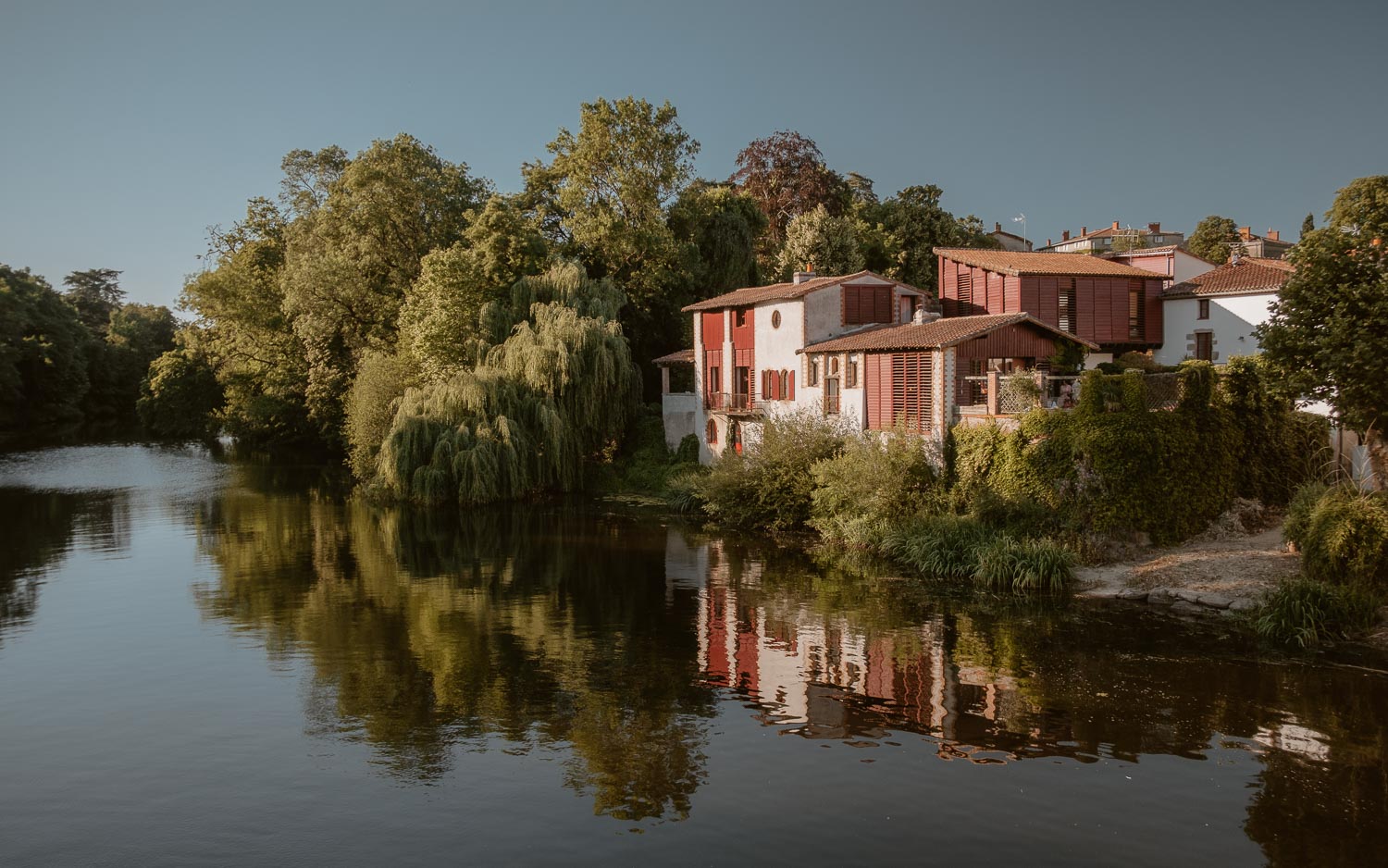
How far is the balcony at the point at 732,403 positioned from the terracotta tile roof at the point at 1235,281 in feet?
63.0

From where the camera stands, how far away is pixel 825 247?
55.9 m

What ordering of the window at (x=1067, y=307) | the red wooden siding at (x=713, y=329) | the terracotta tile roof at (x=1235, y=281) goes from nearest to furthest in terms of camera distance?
the terracotta tile roof at (x=1235, y=281) < the window at (x=1067, y=307) < the red wooden siding at (x=713, y=329)

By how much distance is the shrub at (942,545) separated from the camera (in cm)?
2922

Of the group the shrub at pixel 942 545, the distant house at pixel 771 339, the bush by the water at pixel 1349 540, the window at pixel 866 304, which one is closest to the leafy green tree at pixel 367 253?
the distant house at pixel 771 339

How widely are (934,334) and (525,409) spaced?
733 inches

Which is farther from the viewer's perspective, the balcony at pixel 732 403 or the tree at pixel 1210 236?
the tree at pixel 1210 236

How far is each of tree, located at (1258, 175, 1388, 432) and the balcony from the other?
2167 centimetres

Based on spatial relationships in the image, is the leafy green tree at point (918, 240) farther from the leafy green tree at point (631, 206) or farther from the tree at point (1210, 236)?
the tree at point (1210, 236)

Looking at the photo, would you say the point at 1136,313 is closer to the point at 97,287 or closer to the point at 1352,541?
the point at 1352,541

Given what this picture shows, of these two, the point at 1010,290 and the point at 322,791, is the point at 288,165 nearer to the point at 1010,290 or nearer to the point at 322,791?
Answer: the point at 1010,290

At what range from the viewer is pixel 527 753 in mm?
17266

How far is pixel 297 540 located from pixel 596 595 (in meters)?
15.0

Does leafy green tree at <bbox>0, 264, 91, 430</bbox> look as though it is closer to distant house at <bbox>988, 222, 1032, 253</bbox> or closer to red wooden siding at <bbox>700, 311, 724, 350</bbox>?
red wooden siding at <bbox>700, 311, 724, 350</bbox>

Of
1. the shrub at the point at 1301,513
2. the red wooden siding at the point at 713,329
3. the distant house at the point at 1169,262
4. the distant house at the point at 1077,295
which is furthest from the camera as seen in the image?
the distant house at the point at 1169,262
